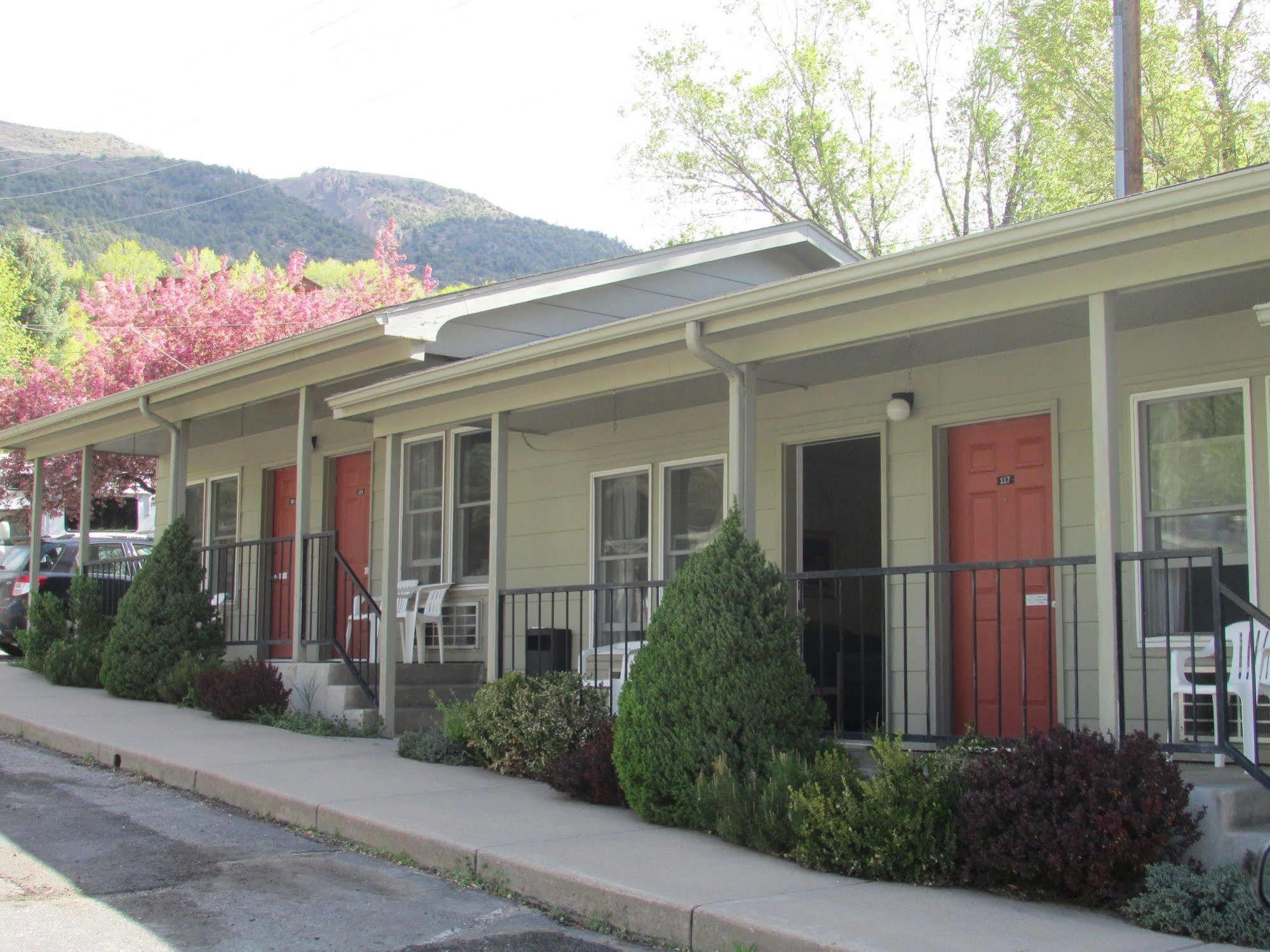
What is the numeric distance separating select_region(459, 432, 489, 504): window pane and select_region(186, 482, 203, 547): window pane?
508cm

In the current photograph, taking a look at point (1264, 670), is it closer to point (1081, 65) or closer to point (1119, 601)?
point (1119, 601)

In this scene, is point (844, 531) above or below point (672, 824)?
above

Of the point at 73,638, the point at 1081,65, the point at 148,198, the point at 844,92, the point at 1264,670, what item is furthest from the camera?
the point at 148,198

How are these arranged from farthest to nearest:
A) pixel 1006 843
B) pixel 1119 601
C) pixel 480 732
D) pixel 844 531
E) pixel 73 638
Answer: pixel 73 638 → pixel 844 531 → pixel 480 732 → pixel 1119 601 → pixel 1006 843

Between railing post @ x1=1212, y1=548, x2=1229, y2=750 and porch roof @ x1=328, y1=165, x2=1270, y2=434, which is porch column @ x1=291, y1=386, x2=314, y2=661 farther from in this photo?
railing post @ x1=1212, y1=548, x2=1229, y2=750

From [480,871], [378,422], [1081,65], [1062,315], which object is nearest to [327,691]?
[378,422]

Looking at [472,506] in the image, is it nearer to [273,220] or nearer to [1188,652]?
[1188,652]

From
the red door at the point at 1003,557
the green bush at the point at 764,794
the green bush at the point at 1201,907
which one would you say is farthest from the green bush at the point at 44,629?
the green bush at the point at 1201,907

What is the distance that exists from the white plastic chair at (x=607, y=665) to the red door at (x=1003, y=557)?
226cm

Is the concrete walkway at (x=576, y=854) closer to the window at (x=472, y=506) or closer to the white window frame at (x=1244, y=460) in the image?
the white window frame at (x=1244, y=460)

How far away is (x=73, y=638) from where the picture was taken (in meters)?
14.1

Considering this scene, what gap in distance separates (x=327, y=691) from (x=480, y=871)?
5175mm

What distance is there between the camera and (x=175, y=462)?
1313cm

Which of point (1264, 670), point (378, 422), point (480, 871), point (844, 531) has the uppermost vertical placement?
point (378, 422)
